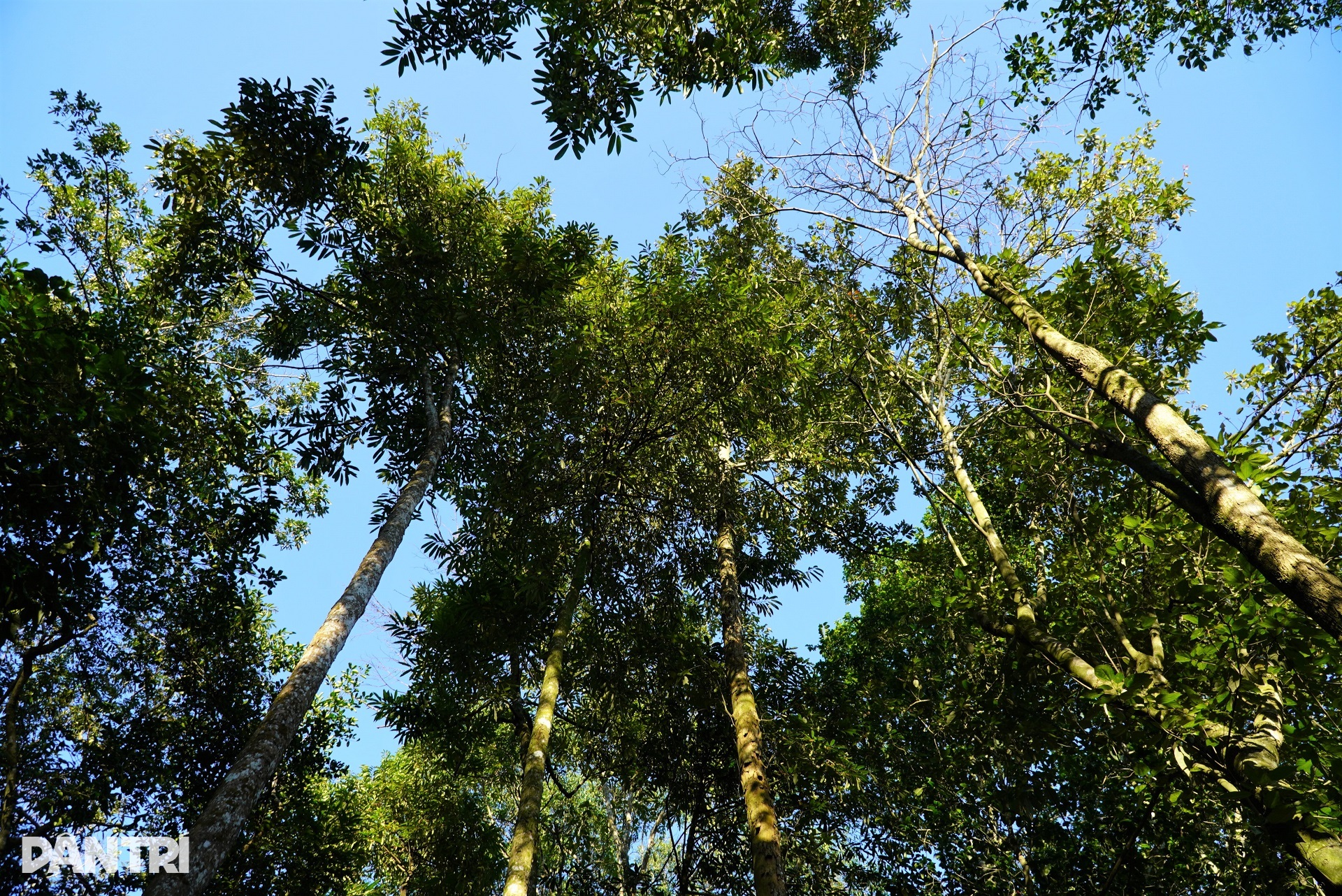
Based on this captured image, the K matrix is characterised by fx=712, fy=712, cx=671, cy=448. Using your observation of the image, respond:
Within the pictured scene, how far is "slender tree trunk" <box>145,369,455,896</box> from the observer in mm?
5945

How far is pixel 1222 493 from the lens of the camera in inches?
182

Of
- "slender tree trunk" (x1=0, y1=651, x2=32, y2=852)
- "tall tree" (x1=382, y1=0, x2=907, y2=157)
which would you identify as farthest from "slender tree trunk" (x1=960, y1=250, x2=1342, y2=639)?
"slender tree trunk" (x1=0, y1=651, x2=32, y2=852)

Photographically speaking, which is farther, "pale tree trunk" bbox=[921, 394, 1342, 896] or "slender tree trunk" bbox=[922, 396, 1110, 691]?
"slender tree trunk" bbox=[922, 396, 1110, 691]

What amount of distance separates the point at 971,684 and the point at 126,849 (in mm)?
13359

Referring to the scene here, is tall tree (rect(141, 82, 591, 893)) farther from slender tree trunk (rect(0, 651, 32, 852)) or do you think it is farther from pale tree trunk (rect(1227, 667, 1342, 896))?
pale tree trunk (rect(1227, 667, 1342, 896))

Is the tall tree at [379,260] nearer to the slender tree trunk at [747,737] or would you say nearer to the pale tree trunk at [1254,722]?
the slender tree trunk at [747,737]

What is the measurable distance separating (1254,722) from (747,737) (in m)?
5.45

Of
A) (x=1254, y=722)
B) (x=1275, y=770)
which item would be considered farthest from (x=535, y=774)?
(x=1254, y=722)

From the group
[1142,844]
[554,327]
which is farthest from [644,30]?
[1142,844]

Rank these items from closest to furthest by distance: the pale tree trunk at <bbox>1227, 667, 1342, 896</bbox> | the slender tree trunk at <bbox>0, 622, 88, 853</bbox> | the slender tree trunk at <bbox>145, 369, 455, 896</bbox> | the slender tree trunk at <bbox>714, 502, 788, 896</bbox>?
the pale tree trunk at <bbox>1227, 667, 1342, 896</bbox> → the slender tree trunk at <bbox>145, 369, 455, 896</bbox> → the slender tree trunk at <bbox>714, 502, 788, 896</bbox> → the slender tree trunk at <bbox>0, 622, 88, 853</bbox>

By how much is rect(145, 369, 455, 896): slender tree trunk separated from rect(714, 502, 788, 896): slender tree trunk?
5071 millimetres

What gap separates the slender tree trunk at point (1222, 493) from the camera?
3.97m

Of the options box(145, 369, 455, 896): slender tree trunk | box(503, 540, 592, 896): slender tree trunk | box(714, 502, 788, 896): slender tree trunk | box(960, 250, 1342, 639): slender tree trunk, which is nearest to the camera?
box(960, 250, 1342, 639): slender tree trunk

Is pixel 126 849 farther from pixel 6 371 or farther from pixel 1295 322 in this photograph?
pixel 1295 322
